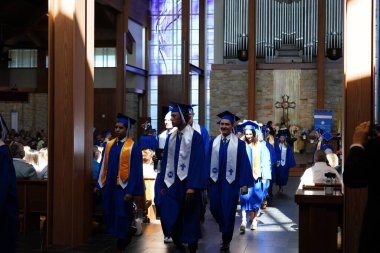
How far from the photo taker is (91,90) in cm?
909

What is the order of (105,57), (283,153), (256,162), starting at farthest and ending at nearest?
(105,57), (283,153), (256,162)

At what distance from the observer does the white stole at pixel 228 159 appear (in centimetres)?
848

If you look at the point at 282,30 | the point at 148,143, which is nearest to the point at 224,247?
the point at 148,143

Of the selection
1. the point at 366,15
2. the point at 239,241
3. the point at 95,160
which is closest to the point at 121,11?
the point at 95,160

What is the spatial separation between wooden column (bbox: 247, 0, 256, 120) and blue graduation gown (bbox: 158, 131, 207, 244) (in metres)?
16.8

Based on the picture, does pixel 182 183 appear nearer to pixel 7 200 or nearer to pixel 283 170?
pixel 7 200

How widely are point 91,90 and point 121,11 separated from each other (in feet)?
44.3

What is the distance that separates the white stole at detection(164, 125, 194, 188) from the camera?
24.6ft

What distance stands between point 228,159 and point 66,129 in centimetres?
231

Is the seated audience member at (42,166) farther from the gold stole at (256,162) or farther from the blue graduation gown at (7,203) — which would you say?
the blue graduation gown at (7,203)

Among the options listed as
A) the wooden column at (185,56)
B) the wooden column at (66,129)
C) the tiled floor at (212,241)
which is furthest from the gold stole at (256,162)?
the wooden column at (185,56)

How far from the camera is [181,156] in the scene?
7551 millimetres

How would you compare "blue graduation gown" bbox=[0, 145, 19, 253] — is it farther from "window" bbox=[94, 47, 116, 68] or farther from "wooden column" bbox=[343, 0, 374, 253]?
"window" bbox=[94, 47, 116, 68]

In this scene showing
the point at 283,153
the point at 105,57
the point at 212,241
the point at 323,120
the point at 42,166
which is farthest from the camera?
the point at 105,57
